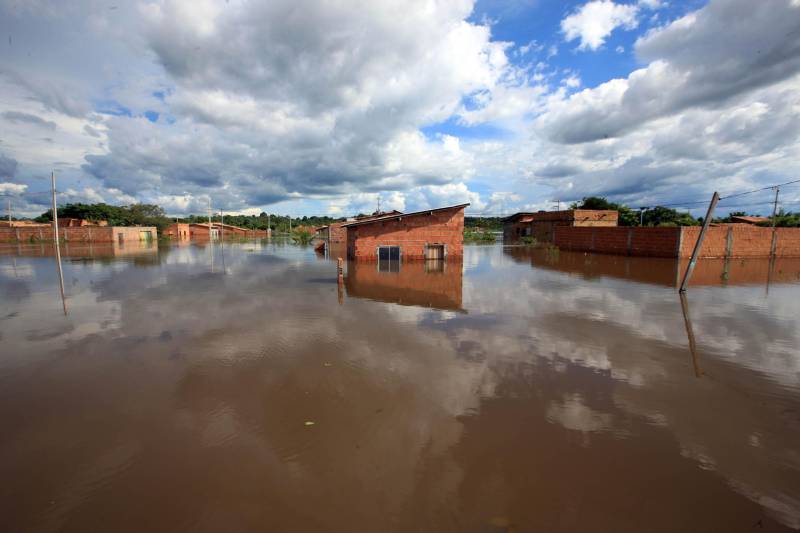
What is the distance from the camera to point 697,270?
21.8 m

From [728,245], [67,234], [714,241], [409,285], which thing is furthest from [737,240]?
[67,234]

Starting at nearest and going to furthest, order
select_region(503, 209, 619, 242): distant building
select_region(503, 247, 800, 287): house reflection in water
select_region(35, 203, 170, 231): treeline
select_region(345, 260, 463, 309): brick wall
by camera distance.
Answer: select_region(345, 260, 463, 309): brick wall < select_region(503, 247, 800, 287): house reflection in water < select_region(503, 209, 619, 242): distant building < select_region(35, 203, 170, 231): treeline

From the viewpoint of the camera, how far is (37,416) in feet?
17.9

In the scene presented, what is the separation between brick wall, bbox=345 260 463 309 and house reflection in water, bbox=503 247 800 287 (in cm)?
874

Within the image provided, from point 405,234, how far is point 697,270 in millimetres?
19639

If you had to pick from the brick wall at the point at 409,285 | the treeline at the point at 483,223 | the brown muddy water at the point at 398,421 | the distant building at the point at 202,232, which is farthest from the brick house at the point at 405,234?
the treeline at the point at 483,223

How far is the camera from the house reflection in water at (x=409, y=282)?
13938 millimetres

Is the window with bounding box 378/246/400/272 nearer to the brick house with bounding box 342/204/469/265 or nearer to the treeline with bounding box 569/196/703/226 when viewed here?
the brick house with bounding box 342/204/469/265

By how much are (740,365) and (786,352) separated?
1942mm

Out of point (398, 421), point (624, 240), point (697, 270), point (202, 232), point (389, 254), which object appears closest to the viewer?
point (398, 421)

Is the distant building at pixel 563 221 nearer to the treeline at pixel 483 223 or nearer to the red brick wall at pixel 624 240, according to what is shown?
the red brick wall at pixel 624 240

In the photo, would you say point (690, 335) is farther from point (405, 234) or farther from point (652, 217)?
point (652, 217)

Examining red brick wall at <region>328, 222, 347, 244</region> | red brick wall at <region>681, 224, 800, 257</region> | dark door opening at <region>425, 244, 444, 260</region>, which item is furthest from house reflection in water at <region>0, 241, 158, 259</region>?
red brick wall at <region>681, 224, 800, 257</region>

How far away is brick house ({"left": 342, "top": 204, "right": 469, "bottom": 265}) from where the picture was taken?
26547mm
